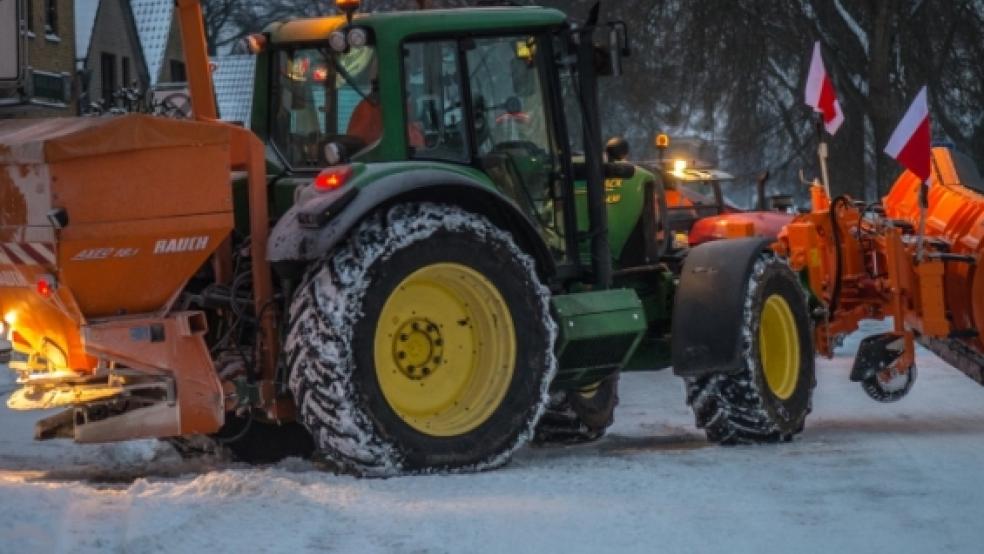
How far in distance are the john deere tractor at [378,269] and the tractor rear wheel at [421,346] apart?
0.04ft

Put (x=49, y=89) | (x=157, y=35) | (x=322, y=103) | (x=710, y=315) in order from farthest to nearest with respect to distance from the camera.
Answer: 1. (x=157, y=35)
2. (x=49, y=89)
3. (x=710, y=315)
4. (x=322, y=103)

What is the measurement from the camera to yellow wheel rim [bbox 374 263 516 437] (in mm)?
8750

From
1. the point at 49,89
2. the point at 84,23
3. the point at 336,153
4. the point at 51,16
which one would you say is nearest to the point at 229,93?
the point at 51,16

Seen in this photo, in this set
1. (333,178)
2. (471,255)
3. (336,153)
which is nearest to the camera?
(333,178)

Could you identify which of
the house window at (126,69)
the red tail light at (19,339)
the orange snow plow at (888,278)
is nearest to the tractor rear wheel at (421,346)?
the red tail light at (19,339)

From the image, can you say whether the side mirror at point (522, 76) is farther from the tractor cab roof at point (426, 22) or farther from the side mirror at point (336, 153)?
the side mirror at point (336, 153)

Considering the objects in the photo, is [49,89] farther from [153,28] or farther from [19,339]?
[153,28]

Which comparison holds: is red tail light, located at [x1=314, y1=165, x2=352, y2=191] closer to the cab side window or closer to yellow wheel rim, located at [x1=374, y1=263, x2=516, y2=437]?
yellow wheel rim, located at [x1=374, y1=263, x2=516, y2=437]

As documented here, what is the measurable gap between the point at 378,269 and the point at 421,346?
62 cm

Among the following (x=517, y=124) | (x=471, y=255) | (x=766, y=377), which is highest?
(x=517, y=124)

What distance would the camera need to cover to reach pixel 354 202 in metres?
8.29

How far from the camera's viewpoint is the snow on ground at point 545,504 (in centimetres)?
661

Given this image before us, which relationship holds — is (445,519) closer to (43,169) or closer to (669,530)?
(669,530)

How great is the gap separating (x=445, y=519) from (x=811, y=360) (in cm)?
451
